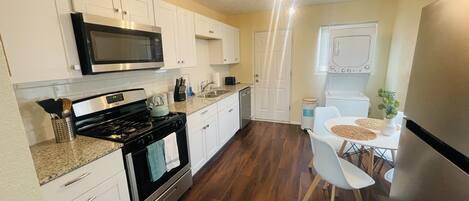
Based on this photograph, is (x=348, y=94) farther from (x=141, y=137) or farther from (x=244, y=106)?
(x=141, y=137)

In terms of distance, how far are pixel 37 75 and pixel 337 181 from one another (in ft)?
7.54

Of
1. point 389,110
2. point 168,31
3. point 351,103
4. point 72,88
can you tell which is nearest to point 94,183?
point 72,88

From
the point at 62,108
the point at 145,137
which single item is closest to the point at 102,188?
the point at 145,137

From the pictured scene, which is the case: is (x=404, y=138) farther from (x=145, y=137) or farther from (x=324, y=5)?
(x=324, y=5)

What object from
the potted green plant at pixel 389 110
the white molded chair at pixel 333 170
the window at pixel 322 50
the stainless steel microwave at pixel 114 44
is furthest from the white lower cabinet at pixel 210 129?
the potted green plant at pixel 389 110

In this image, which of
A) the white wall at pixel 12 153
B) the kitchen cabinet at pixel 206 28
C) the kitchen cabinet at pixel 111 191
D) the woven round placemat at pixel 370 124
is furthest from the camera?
the kitchen cabinet at pixel 206 28

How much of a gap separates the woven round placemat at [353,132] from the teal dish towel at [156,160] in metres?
1.71

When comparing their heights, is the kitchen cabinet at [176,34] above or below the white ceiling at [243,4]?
below

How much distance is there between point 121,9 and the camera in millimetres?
1784

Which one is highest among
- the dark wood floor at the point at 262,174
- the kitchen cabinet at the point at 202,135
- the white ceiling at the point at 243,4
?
the white ceiling at the point at 243,4

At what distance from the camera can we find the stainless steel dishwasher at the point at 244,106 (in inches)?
154

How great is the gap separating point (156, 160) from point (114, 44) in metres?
1.05

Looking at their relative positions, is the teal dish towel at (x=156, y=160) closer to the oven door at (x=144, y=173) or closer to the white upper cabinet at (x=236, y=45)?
the oven door at (x=144, y=173)

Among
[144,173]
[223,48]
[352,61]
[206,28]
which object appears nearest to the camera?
[144,173]
